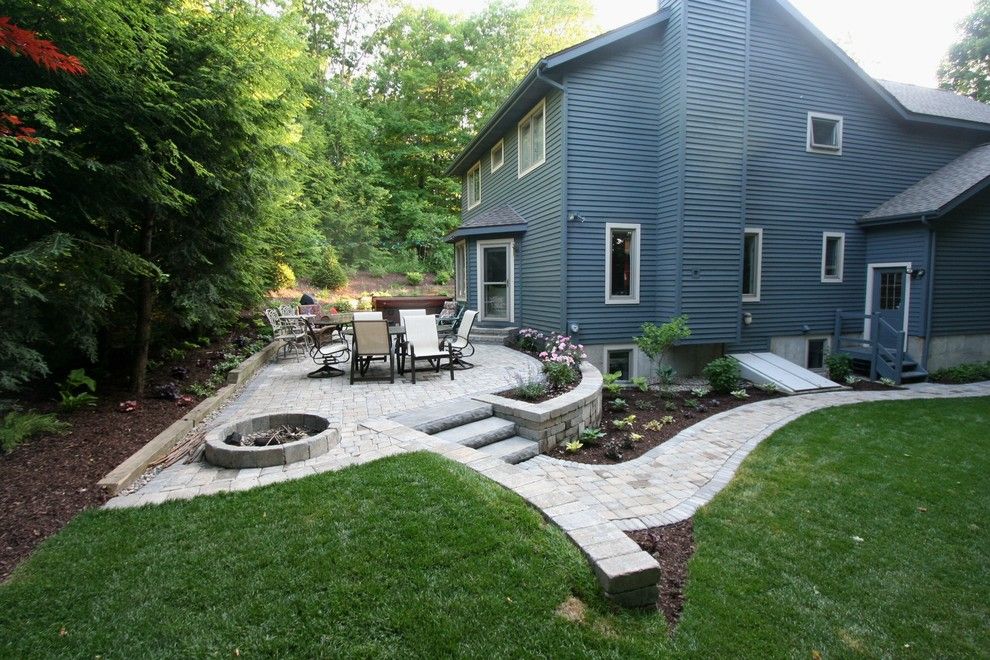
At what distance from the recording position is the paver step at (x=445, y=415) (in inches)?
190

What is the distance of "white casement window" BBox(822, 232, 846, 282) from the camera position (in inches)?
412

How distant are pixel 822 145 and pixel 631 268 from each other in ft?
17.4

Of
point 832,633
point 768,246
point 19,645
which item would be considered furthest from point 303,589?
point 768,246

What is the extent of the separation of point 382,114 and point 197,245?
21596mm

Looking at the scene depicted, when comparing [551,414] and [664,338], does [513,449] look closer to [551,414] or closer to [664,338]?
[551,414]

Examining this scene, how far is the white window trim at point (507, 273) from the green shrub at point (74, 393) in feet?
25.4

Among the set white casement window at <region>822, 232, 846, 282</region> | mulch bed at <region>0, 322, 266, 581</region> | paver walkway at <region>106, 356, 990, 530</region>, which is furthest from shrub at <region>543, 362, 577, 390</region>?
white casement window at <region>822, 232, 846, 282</region>

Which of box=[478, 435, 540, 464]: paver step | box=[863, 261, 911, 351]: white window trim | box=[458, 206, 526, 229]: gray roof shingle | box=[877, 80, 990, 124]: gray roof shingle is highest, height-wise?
box=[877, 80, 990, 124]: gray roof shingle

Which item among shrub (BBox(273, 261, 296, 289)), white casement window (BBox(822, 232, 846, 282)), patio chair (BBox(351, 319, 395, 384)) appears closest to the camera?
patio chair (BBox(351, 319, 395, 384))

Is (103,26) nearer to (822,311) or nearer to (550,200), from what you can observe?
(550,200)

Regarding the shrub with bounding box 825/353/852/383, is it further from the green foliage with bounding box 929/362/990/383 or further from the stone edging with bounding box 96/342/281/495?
the stone edging with bounding box 96/342/281/495

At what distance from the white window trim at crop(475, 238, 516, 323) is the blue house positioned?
0.04 m

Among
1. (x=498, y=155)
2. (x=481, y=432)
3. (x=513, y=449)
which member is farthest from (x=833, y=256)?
(x=481, y=432)

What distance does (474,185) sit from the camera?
16.0 meters
